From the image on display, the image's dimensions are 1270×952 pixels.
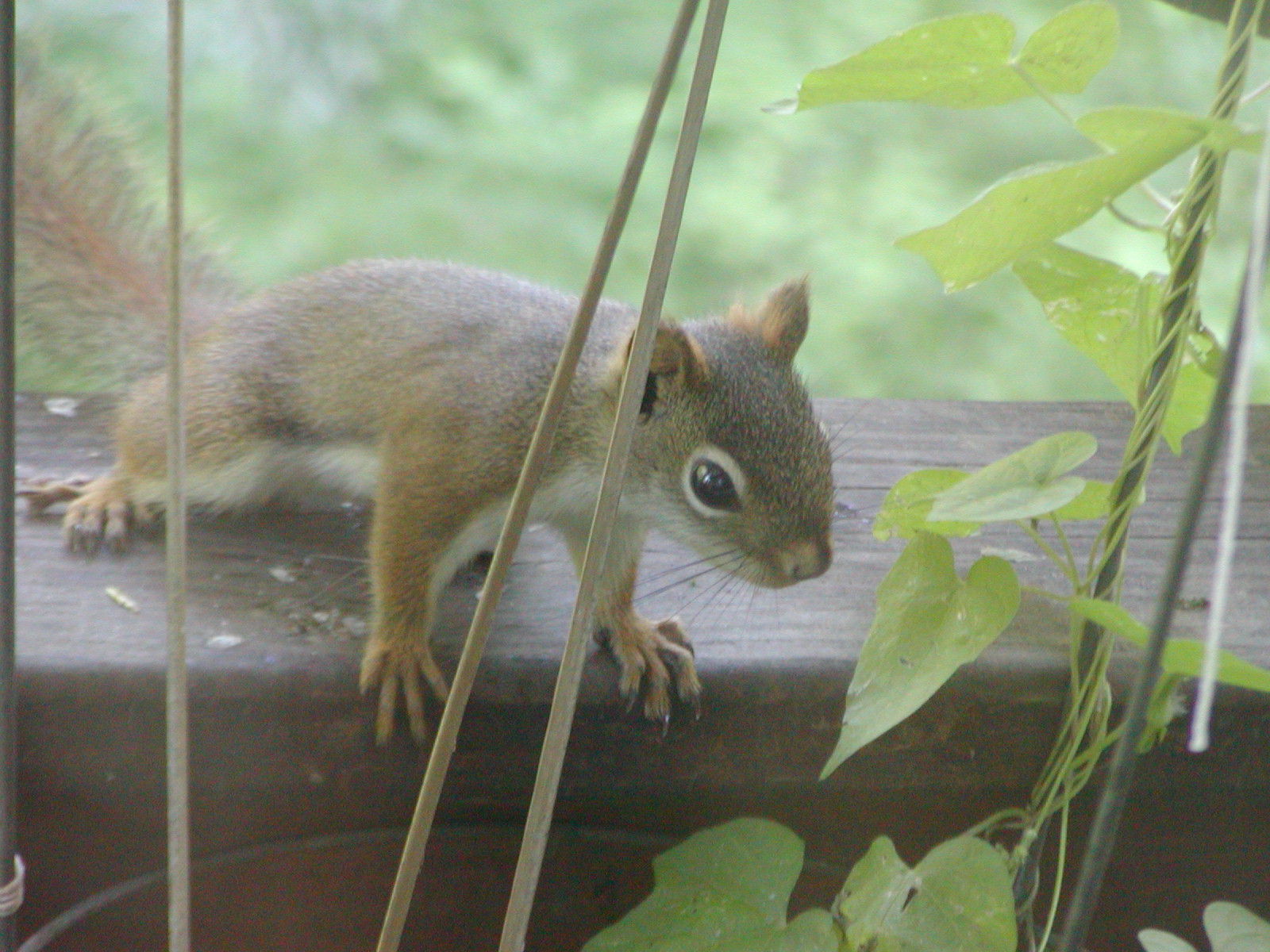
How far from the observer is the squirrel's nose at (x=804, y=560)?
0.94 m

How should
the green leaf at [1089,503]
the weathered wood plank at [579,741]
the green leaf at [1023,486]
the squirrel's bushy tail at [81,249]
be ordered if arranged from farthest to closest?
the squirrel's bushy tail at [81,249] → the weathered wood plank at [579,741] → the green leaf at [1089,503] → the green leaf at [1023,486]

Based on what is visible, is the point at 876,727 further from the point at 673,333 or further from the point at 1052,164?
the point at 673,333

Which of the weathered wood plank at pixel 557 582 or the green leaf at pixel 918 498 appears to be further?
the weathered wood plank at pixel 557 582

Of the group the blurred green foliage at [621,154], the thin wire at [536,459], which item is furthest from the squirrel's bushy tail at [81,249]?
the thin wire at [536,459]

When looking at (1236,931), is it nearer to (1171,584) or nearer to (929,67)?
(1171,584)

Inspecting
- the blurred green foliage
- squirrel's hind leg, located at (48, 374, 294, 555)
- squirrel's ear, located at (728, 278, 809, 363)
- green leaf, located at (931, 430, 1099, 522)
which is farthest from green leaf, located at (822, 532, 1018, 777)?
the blurred green foliage

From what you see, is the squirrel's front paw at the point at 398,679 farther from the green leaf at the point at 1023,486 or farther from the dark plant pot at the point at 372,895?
the green leaf at the point at 1023,486

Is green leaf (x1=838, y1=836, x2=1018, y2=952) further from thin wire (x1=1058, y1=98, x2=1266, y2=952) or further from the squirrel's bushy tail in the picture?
the squirrel's bushy tail

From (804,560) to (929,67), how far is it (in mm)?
427

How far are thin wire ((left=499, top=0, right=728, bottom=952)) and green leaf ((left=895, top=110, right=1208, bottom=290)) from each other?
14 cm

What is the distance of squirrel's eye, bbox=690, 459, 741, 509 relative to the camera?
996 millimetres

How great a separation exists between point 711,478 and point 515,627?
0.20m

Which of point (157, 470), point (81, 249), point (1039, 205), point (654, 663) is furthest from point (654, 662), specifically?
point (81, 249)

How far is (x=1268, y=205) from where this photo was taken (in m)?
0.36
